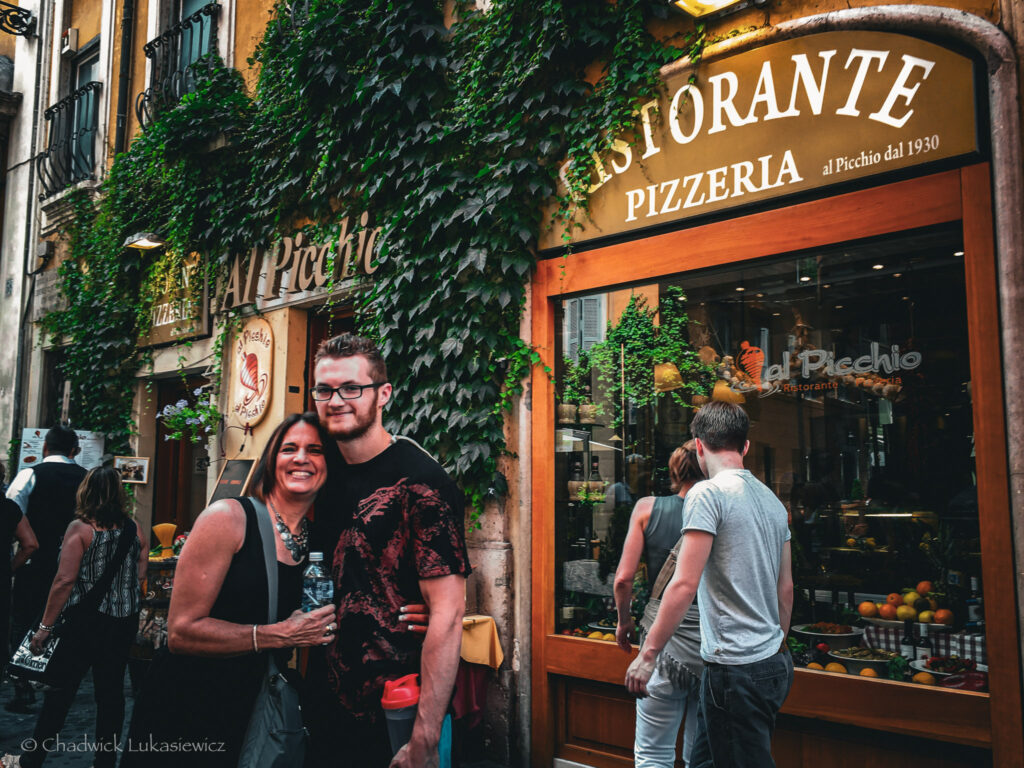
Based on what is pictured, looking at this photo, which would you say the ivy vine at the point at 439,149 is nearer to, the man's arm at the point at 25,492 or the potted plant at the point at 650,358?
the potted plant at the point at 650,358

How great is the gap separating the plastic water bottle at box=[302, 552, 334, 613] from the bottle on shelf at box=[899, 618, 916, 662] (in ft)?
8.97

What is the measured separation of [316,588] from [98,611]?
2641 millimetres

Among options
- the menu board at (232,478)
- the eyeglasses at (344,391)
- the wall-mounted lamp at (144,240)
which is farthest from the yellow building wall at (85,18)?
the eyeglasses at (344,391)

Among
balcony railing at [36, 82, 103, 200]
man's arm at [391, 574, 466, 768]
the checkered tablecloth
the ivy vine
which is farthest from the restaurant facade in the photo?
balcony railing at [36, 82, 103, 200]

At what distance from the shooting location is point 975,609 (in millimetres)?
3416

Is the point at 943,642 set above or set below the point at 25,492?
below

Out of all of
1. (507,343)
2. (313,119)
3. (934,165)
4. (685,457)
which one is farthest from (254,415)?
(934,165)

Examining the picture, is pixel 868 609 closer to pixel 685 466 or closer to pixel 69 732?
pixel 685 466

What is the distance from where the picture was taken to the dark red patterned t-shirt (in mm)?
2279

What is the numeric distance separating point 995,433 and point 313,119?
5416 mm

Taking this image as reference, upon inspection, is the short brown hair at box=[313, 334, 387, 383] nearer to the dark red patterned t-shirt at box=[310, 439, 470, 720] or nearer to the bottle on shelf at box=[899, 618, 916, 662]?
the dark red patterned t-shirt at box=[310, 439, 470, 720]

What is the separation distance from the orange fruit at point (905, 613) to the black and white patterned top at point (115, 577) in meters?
4.03

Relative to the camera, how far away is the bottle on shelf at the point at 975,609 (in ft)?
11.1

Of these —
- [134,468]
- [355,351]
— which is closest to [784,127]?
[355,351]
